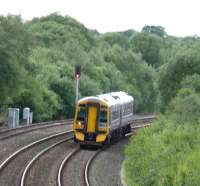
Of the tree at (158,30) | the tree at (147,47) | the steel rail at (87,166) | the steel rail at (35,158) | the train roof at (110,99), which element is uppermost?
the tree at (158,30)

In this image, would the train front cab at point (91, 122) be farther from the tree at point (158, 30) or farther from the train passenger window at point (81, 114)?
the tree at point (158, 30)

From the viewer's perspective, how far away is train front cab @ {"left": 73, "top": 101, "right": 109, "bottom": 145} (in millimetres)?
32844

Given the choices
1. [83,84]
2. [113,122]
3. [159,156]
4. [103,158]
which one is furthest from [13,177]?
[83,84]

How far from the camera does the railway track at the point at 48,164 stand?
2280 cm

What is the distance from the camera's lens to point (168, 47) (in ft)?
411

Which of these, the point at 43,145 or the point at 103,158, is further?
the point at 43,145

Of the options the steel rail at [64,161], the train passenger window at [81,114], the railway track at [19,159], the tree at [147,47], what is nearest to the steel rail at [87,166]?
the steel rail at [64,161]

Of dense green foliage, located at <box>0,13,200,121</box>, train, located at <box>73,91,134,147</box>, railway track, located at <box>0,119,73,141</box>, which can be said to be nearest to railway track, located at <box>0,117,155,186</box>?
train, located at <box>73,91,134,147</box>

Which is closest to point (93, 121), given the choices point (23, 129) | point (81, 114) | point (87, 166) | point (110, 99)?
point (81, 114)

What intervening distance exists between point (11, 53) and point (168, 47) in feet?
285

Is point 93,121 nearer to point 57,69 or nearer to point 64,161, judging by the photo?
point 64,161

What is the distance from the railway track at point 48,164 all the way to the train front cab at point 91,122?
0.91 meters

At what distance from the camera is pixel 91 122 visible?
32969mm

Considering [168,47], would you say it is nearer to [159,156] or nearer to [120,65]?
[120,65]
